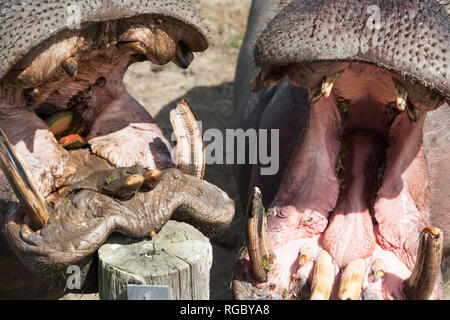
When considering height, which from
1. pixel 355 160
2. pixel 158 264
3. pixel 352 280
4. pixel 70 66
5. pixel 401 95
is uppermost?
pixel 70 66

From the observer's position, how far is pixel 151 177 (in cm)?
243

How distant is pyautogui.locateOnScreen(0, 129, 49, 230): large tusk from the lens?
7.18 ft

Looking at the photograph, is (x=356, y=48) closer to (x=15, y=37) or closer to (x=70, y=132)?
(x=15, y=37)

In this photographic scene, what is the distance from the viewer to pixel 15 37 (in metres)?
2.27

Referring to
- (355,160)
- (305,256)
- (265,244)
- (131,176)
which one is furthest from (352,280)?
(131,176)

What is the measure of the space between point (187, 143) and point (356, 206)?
0.75 metres

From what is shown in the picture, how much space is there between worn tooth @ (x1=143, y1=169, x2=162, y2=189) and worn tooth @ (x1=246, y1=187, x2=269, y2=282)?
35 centimetres

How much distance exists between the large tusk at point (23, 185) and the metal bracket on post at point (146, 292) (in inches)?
15.8

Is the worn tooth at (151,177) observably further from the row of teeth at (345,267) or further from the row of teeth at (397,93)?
the row of teeth at (397,93)

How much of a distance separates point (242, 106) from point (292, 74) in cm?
148

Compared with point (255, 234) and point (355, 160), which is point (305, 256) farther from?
point (355, 160)

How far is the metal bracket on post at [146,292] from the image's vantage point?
2156 mm

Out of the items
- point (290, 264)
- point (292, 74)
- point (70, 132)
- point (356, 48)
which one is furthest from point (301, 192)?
point (70, 132)

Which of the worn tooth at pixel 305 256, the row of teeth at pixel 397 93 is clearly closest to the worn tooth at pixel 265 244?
the worn tooth at pixel 305 256
